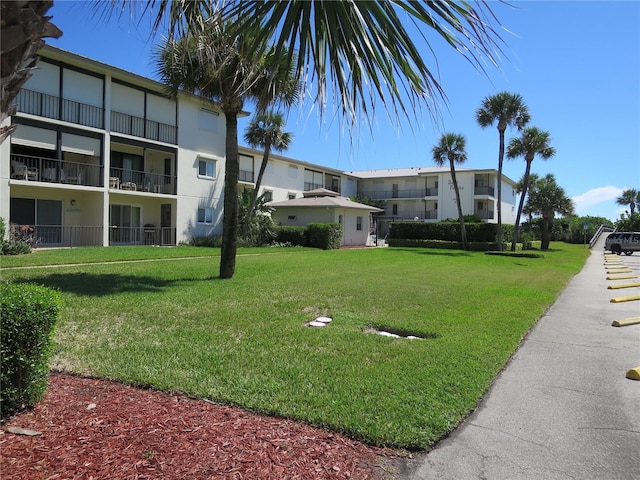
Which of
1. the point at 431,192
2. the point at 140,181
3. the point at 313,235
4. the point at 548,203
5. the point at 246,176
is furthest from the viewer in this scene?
the point at 431,192

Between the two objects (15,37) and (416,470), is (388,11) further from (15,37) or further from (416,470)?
(416,470)

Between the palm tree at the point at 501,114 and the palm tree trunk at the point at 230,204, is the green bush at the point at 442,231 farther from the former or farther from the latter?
the palm tree trunk at the point at 230,204

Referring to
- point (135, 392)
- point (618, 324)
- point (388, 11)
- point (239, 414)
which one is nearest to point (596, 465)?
point (239, 414)

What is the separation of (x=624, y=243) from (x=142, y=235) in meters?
36.9

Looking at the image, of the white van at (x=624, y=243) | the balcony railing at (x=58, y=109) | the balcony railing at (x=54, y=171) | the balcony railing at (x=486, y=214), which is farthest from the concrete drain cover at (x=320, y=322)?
the balcony railing at (x=486, y=214)

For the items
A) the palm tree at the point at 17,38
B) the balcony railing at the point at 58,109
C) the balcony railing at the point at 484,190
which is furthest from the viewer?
the balcony railing at the point at 484,190

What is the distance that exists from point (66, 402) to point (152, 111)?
81.1 ft

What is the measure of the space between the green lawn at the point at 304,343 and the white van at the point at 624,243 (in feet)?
101

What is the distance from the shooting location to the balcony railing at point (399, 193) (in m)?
52.9

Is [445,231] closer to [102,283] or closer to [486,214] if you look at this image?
[486,214]

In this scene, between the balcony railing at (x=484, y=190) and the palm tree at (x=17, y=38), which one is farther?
the balcony railing at (x=484, y=190)

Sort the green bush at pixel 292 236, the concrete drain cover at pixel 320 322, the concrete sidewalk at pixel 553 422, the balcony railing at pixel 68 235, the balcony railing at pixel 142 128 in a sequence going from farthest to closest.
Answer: the green bush at pixel 292 236, the balcony railing at pixel 142 128, the balcony railing at pixel 68 235, the concrete drain cover at pixel 320 322, the concrete sidewalk at pixel 553 422

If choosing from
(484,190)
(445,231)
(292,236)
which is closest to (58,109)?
(292,236)

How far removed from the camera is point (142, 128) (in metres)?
25.1
